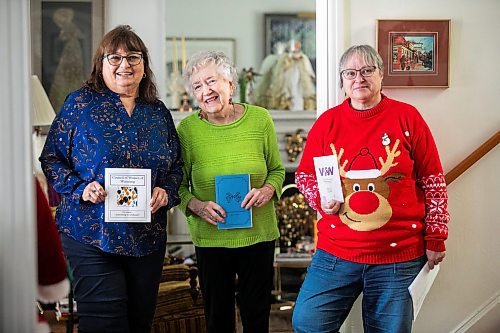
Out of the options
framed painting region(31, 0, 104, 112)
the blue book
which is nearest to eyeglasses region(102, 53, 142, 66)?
the blue book

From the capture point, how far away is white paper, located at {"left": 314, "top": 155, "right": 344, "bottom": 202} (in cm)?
248

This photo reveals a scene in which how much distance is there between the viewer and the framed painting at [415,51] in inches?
115

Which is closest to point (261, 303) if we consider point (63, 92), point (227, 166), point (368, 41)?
point (227, 166)

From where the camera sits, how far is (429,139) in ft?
8.21

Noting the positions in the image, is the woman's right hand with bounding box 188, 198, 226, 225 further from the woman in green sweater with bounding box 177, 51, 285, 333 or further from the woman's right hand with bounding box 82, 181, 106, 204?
the woman's right hand with bounding box 82, 181, 106, 204

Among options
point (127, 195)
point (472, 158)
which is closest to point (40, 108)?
point (127, 195)

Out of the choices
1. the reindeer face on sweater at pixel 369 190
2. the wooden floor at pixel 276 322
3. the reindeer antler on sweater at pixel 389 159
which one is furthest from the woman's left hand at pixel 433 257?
the wooden floor at pixel 276 322

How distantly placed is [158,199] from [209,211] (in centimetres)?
28

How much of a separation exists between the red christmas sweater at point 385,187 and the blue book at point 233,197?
308mm

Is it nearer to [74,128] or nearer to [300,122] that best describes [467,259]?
[74,128]

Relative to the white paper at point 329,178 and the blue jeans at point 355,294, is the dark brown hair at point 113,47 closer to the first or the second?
the white paper at point 329,178

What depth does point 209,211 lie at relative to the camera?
104 inches

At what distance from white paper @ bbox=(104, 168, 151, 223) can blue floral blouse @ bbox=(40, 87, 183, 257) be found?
0.8 inches

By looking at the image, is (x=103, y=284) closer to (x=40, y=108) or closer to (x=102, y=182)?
(x=102, y=182)
